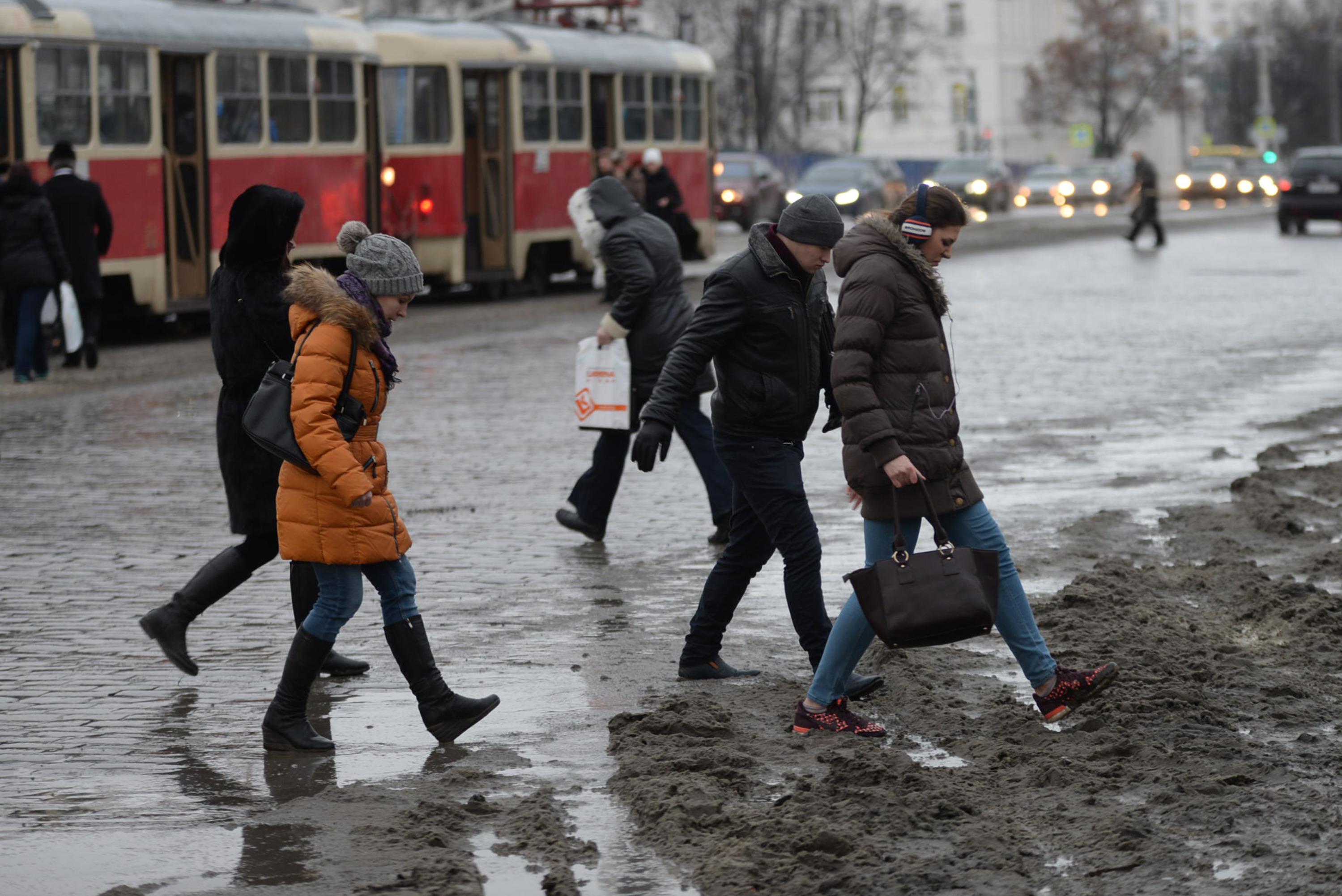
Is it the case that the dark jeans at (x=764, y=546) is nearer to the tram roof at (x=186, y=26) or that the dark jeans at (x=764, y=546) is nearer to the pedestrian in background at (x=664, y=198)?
the tram roof at (x=186, y=26)

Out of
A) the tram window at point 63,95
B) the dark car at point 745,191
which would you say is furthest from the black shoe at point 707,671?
the dark car at point 745,191

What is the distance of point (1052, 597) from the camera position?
26.5ft

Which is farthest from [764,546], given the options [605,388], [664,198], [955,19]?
[955,19]

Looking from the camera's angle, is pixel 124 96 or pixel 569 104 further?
pixel 569 104

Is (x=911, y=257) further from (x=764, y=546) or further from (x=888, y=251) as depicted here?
(x=764, y=546)

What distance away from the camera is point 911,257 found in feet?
20.4

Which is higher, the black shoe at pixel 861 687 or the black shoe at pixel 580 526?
the black shoe at pixel 580 526

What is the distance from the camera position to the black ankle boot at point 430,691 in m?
6.30

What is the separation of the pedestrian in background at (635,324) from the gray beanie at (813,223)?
116 inches

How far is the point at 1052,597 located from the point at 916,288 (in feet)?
7.40

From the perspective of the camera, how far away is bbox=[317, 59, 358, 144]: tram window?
23.1 metres

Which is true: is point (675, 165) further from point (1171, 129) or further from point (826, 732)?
point (1171, 129)

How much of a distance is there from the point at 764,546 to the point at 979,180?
49445 millimetres

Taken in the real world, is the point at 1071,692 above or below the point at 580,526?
below
